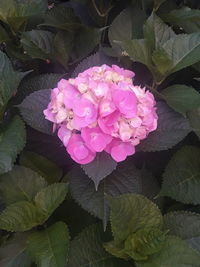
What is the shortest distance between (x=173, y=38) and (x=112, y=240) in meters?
0.48

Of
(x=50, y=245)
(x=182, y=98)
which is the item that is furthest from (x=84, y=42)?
(x=50, y=245)

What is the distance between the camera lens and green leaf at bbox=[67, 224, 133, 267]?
95 cm

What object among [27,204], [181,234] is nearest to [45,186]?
[27,204]

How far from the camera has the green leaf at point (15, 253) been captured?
99 cm

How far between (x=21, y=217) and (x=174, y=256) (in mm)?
330

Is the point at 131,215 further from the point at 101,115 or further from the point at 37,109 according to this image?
the point at 37,109

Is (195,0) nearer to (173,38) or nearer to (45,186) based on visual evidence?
(173,38)

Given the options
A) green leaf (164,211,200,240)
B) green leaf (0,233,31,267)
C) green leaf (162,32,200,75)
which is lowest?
green leaf (0,233,31,267)

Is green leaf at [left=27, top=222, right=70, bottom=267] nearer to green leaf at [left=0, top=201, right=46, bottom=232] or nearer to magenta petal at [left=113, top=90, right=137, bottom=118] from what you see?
green leaf at [left=0, top=201, right=46, bottom=232]

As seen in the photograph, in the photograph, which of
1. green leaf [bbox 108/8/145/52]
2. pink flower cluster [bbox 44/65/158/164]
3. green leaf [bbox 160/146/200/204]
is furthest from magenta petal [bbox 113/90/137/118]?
green leaf [bbox 108/8/145/52]

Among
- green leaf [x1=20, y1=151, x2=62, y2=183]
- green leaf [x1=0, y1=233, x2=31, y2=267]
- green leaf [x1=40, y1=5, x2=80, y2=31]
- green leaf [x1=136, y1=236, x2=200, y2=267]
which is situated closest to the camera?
green leaf [x1=136, y1=236, x2=200, y2=267]

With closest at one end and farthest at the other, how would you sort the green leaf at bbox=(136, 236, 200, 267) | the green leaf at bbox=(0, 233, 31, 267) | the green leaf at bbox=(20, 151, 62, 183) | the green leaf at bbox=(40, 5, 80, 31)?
the green leaf at bbox=(136, 236, 200, 267)
the green leaf at bbox=(0, 233, 31, 267)
the green leaf at bbox=(20, 151, 62, 183)
the green leaf at bbox=(40, 5, 80, 31)

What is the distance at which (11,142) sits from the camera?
3.18 ft

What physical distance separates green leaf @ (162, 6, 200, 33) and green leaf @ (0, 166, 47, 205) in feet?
1.75
